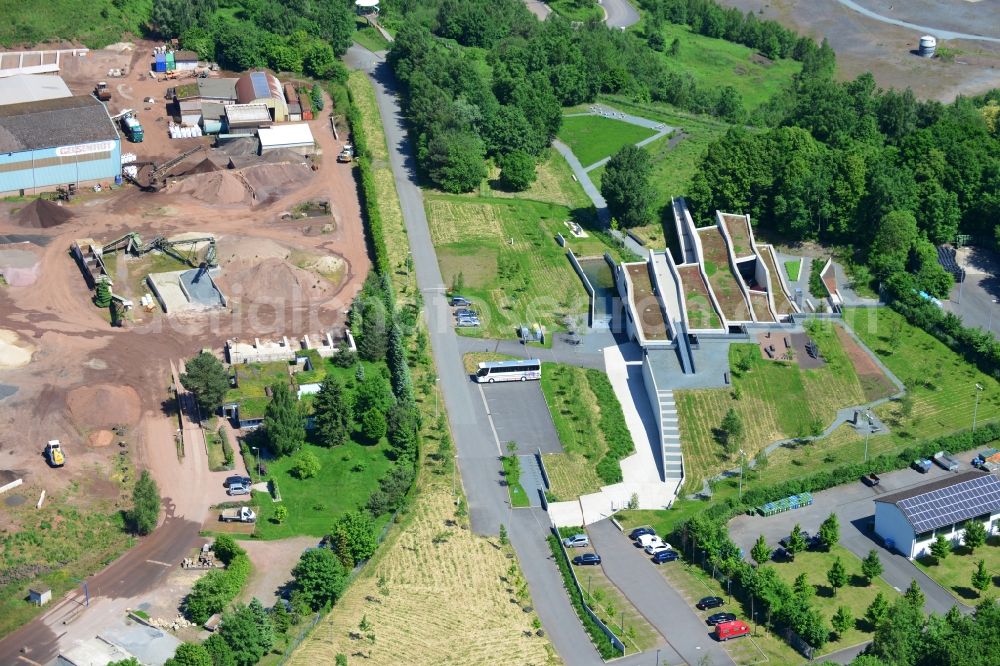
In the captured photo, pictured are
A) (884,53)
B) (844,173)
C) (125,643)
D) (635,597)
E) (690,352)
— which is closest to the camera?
(125,643)

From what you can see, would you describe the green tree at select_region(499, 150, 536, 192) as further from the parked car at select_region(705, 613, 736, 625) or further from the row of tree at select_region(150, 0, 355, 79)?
the parked car at select_region(705, 613, 736, 625)

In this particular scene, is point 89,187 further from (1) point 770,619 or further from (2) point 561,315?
(1) point 770,619

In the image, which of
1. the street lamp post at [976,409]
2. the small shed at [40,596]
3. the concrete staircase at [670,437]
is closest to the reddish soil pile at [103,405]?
the small shed at [40,596]

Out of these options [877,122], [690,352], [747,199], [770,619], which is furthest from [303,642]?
[877,122]

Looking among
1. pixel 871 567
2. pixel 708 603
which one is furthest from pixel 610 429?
pixel 871 567

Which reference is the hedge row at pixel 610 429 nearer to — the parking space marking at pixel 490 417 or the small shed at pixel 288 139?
the parking space marking at pixel 490 417

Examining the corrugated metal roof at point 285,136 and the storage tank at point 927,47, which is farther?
the storage tank at point 927,47
